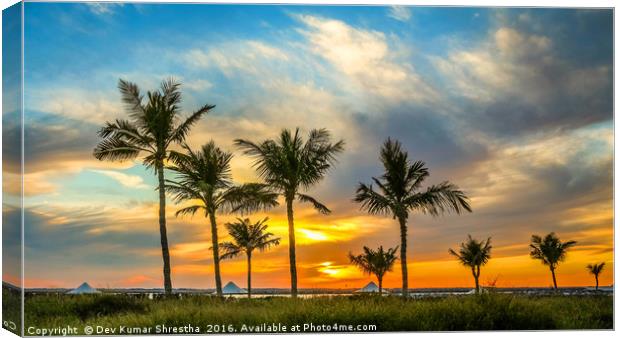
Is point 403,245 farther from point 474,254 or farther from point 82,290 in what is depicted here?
point 82,290

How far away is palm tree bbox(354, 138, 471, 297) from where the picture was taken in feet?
77.9

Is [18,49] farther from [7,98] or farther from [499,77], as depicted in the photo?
[499,77]

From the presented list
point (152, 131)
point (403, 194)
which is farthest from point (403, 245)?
point (152, 131)

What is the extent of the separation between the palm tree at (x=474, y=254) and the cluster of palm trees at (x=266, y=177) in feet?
0.09

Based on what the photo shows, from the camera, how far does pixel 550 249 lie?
2455cm

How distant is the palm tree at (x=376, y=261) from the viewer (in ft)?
80.2

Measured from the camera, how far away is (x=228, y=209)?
25484 millimetres

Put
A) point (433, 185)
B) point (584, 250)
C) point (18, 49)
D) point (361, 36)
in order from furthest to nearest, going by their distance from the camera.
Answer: point (433, 185) → point (584, 250) → point (361, 36) → point (18, 49)

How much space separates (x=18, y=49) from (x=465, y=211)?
12527mm

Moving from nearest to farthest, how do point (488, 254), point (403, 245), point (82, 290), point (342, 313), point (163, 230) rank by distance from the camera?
point (342, 313)
point (82, 290)
point (488, 254)
point (163, 230)
point (403, 245)

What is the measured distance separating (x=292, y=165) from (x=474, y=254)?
5936mm

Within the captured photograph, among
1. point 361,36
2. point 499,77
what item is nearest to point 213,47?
point 361,36

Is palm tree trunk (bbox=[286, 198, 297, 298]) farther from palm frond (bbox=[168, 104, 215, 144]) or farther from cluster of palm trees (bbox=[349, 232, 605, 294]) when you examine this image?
palm frond (bbox=[168, 104, 215, 144])

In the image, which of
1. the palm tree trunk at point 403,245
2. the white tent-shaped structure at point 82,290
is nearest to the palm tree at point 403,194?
the palm tree trunk at point 403,245
